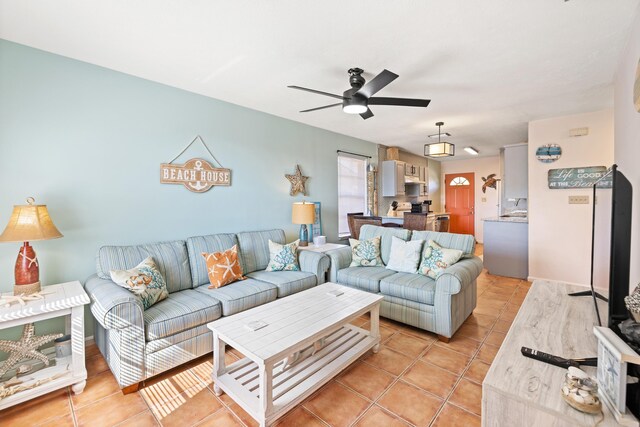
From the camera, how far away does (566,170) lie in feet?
13.3

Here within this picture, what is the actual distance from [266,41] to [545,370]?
256 cm

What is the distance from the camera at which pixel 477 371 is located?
85.8 inches

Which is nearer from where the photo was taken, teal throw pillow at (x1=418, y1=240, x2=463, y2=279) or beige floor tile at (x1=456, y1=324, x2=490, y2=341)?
beige floor tile at (x1=456, y1=324, x2=490, y2=341)

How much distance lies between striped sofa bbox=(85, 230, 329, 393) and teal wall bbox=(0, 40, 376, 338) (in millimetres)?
283

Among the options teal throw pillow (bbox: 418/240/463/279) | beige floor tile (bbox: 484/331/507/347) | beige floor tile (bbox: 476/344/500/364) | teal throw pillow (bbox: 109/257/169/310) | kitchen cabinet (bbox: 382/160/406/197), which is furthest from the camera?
kitchen cabinet (bbox: 382/160/406/197)

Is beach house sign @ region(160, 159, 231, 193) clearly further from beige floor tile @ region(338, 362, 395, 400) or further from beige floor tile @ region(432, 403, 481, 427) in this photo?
beige floor tile @ region(432, 403, 481, 427)

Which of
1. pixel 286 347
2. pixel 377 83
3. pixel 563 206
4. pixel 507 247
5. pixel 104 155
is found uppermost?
pixel 377 83

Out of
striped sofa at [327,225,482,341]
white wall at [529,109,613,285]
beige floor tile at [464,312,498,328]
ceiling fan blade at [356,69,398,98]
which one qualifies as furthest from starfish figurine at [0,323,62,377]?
white wall at [529,109,613,285]

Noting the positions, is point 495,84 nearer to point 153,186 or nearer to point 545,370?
point 545,370

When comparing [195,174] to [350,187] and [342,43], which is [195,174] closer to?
[342,43]

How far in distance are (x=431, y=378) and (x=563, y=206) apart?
3582mm

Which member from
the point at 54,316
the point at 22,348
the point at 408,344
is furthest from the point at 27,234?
the point at 408,344

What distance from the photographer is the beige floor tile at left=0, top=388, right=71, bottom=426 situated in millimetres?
1738

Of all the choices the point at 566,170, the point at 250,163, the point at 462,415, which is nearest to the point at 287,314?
the point at 462,415
